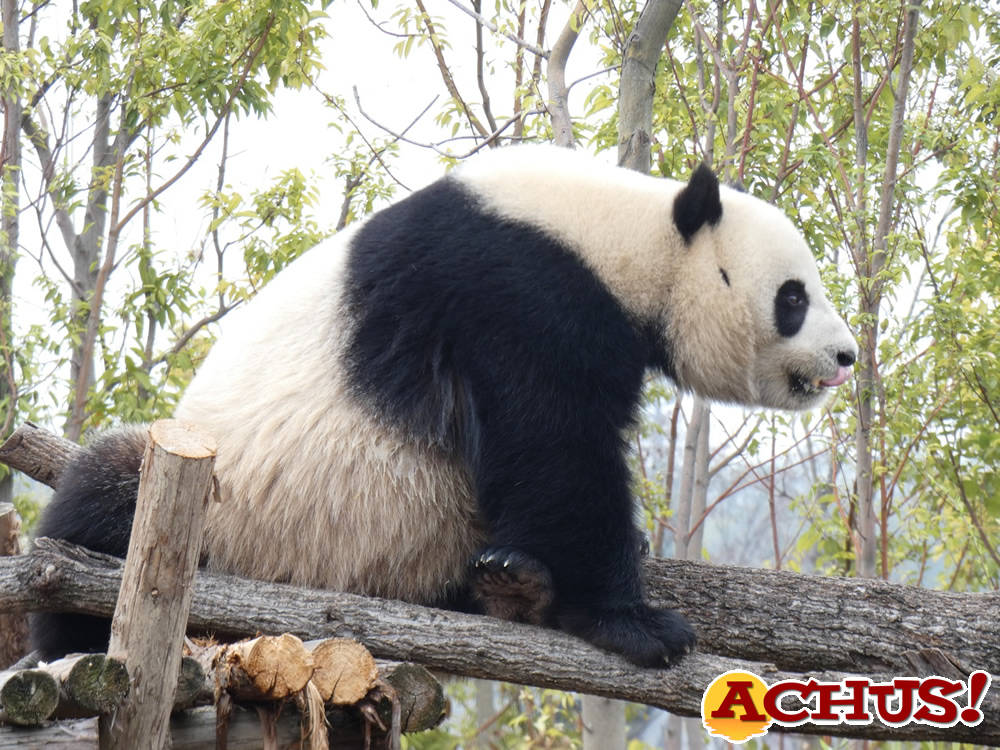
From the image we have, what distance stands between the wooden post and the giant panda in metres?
0.99

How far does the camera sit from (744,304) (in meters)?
3.69

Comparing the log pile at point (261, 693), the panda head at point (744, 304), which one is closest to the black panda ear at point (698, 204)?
the panda head at point (744, 304)

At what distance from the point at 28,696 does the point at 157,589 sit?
1.13 feet

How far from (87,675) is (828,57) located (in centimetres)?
576

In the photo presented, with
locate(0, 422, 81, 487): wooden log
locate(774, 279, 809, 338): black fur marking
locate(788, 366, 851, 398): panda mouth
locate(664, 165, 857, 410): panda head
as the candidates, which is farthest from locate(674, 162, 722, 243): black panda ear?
locate(0, 422, 81, 487): wooden log

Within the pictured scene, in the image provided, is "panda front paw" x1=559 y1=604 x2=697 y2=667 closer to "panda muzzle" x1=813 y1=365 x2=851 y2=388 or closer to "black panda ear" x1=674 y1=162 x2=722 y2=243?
"panda muzzle" x1=813 y1=365 x2=851 y2=388

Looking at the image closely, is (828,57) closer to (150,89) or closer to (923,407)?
(923,407)

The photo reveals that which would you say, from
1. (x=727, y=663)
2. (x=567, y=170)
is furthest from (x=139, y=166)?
(x=727, y=663)

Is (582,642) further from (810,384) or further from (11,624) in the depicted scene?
(11,624)

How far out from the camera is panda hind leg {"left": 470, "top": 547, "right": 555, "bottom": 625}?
3.18 metres

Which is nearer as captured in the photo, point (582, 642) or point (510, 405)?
point (582, 642)

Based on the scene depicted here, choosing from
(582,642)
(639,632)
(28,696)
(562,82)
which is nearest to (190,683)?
(28,696)

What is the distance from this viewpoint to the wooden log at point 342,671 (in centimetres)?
251

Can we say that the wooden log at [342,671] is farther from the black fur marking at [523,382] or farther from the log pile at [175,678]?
→ the black fur marking at [523,382]
